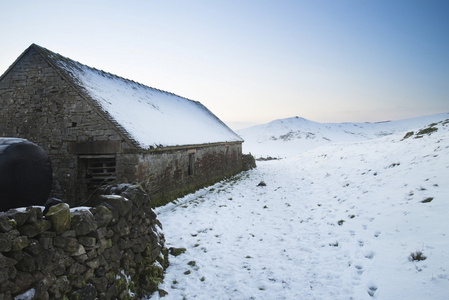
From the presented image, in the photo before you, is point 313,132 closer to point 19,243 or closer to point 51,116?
point 51,116

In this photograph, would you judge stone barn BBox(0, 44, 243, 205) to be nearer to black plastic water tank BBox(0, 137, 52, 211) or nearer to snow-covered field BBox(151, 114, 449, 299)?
snow-covered field BBox(151, 114, 449, 299)

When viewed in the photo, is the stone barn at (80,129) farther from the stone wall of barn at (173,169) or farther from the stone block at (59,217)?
the stone block at (59,217)

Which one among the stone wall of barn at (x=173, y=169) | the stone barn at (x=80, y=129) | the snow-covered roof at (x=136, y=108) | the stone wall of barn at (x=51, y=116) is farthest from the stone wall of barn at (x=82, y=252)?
the stone wall of barn at (x=51, y=116)

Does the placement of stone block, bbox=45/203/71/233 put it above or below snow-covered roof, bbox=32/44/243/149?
below

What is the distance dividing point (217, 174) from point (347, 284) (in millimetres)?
13529

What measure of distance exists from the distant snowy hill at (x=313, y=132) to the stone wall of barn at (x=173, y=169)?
5431cm

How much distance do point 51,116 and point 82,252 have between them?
8.87 meters

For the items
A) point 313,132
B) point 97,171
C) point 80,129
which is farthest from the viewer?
point 313,132

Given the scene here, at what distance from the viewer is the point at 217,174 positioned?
59.1 feet

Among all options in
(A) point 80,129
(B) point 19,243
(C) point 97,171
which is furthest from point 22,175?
(C) point 97,171

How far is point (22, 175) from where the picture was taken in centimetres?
512

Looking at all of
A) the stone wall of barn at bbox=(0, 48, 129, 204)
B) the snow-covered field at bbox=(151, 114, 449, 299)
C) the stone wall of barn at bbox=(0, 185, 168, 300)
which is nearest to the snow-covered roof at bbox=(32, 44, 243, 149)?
the stone wall of barn at bbox=(0, 48, 129, 204)

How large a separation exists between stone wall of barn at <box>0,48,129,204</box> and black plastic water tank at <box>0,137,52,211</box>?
12.8 feet

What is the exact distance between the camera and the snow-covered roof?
10.2 meters
